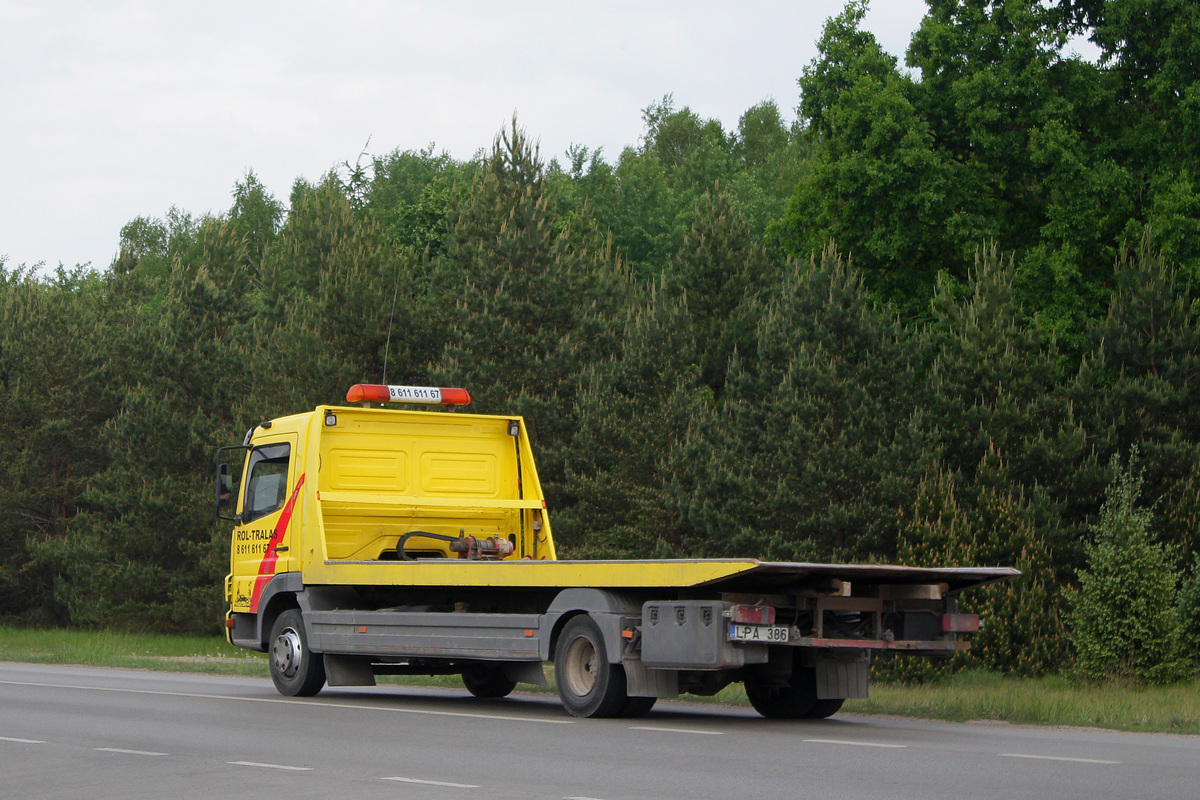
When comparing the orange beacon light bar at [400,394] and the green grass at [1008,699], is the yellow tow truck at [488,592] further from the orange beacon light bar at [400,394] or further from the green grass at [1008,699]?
the green grass at [1008,699]

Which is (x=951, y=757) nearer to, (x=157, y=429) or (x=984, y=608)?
(x=984, y=608)

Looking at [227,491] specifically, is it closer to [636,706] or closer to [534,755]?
[636,706]

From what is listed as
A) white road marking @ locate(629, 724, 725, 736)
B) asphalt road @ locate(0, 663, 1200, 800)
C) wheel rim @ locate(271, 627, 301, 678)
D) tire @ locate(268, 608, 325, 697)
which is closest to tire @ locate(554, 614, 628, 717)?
asphalt road @ locate(0, 663, 1200, 800)

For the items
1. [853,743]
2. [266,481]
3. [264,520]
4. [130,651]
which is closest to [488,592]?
[264,520]

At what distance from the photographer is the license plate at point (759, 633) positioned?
40.5 feet

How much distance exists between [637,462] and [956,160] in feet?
32.6

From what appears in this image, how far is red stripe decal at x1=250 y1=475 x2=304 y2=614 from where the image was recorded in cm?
1694

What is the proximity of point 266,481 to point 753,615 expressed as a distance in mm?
7269

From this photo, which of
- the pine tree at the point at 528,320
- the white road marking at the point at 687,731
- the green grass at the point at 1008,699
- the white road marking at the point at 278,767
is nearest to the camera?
the white road marking at the point at 278,767

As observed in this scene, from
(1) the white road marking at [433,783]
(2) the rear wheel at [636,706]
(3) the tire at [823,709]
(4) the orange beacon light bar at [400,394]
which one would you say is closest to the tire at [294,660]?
(4) the orange beacon light bar at [400,394]

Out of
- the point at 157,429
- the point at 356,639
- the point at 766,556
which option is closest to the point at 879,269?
the point at 766,556

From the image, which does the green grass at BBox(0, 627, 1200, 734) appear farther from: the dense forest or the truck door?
the truck door

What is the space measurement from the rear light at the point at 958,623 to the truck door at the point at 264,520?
716 centimetres

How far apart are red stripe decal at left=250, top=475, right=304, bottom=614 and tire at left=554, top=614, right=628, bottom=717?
447cm
